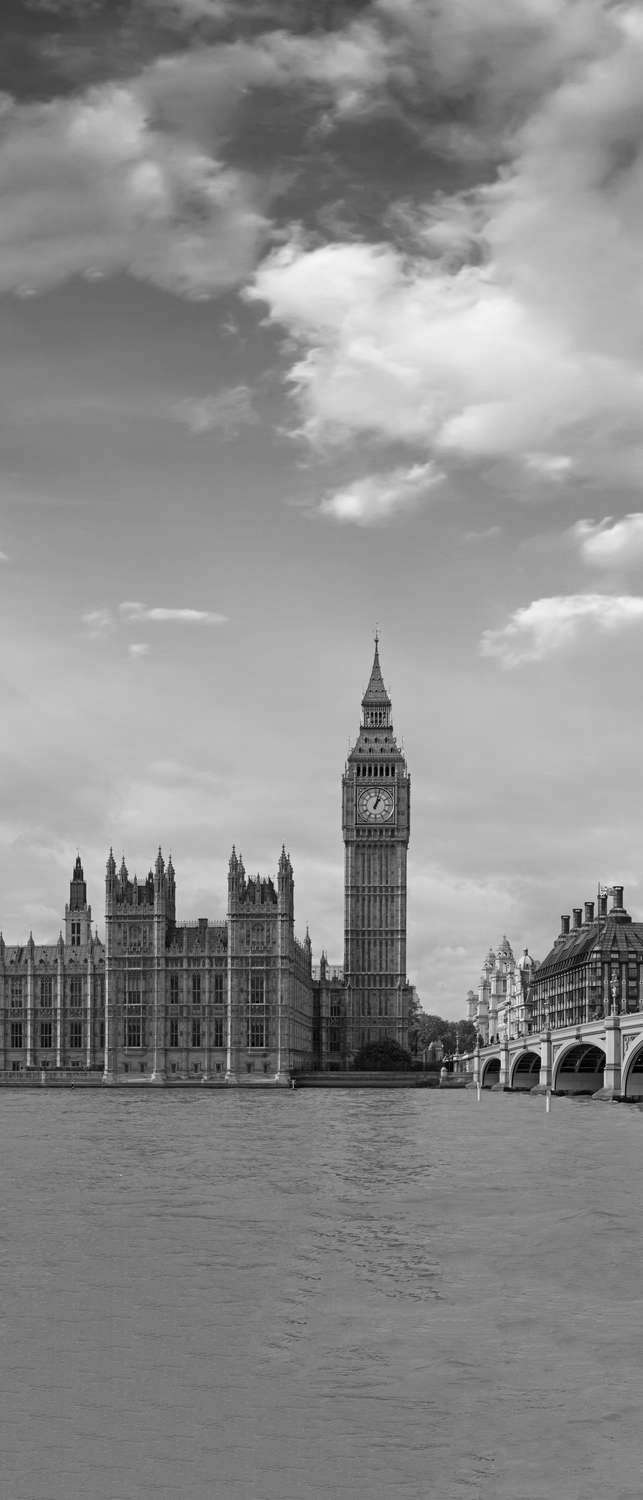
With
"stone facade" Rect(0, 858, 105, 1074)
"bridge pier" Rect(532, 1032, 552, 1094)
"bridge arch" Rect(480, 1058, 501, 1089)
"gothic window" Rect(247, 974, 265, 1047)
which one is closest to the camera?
"bridge pier" Rect(532, 1032, 552, 1094)

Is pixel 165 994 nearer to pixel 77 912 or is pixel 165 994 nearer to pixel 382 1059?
pixel 382 1059

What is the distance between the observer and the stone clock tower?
591ft

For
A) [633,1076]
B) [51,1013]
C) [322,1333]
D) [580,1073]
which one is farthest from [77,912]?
[322,1333]

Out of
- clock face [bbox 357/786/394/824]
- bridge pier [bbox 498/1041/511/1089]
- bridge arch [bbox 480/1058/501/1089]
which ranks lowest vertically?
bridge arch [bbox 480/1058/501/1089]

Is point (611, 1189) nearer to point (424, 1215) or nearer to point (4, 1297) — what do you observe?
point (424, 1215)

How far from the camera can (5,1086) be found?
142 meters

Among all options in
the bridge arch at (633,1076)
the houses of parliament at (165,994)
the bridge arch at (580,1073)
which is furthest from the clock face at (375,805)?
the bridge arch at (633,1076)

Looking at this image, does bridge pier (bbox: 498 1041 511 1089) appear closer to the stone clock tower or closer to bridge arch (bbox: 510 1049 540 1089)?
bridge arch (bbox: 510 1049 540 1089)

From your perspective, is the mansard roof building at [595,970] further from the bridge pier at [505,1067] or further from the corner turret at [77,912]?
the corner turret at [77,912]

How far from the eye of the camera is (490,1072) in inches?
6245

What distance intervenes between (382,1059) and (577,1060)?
1759 inches

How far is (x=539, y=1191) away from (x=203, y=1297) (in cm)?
1778

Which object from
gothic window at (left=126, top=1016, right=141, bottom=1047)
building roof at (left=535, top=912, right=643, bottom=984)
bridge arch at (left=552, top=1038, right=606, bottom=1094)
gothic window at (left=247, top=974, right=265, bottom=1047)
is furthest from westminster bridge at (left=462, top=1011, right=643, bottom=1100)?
gothic window at (left=126, top=1016, right=141, bottom=1047)

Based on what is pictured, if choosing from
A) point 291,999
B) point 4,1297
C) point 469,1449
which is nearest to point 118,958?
point 291,999
